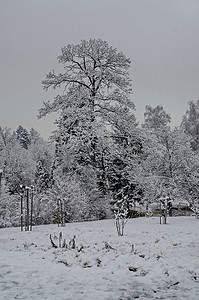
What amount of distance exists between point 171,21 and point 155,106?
10.0 m

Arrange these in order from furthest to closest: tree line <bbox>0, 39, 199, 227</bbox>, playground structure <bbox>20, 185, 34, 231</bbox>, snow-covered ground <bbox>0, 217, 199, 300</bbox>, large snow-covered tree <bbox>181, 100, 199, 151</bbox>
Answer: large snow-covered tree <bbox>181, 100, 199, 151</bbox>, tree line <bbox>0, 39, 199, 227</bbox>, playground structure <bbox>20, 185, 34, 231</bbox>, snow-covered ground <bbox>0, 217, 199, 300</bbox>

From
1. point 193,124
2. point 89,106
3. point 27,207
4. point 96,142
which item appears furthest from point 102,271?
point 193,124

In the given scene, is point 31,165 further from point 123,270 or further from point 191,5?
point 123,270

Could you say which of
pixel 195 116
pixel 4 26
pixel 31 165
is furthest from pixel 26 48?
pixel 31 165

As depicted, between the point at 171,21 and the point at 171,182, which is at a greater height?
the point at 171,21

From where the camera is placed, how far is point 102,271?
4.23m

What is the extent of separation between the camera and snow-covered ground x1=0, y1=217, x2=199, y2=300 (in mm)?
3271

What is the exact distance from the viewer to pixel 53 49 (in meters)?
17.0

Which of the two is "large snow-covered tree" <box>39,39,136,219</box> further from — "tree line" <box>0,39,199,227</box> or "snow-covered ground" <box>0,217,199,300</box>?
"snow-covered ground" <box>0,217,199,300</box>

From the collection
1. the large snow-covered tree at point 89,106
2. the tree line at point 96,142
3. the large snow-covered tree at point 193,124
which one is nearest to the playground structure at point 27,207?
the tree line at point 96,142

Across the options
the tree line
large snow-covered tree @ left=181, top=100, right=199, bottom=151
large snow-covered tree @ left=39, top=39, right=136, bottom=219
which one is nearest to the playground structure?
the tree line

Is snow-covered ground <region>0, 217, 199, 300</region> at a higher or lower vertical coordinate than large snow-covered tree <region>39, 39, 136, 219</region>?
lower

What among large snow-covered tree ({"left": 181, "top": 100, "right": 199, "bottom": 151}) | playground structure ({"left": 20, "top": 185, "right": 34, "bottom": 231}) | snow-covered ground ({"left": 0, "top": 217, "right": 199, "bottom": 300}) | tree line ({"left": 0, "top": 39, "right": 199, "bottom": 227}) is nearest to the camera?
snow-covered ground ({"left": 0, "top": 217, "right": 199, "bottom": 300})

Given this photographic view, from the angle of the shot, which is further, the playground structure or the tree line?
the tree line
